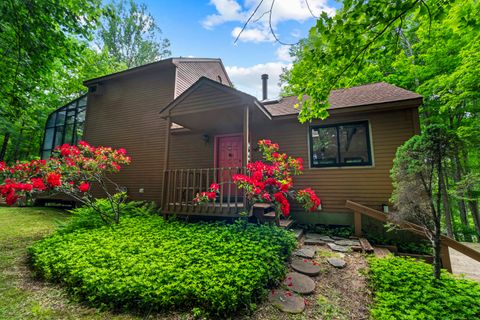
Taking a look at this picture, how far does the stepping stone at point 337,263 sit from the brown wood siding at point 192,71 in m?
8.09

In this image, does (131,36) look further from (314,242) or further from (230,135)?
(314,242)

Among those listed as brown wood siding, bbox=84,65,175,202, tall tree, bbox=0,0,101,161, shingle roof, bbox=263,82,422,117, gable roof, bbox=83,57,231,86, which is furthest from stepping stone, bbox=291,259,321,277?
gable roof, bbox=83,57,231,86

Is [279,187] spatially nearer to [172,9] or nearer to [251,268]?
[251,268]

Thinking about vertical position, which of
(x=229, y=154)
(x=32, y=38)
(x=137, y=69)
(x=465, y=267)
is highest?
(x=137, y=69)

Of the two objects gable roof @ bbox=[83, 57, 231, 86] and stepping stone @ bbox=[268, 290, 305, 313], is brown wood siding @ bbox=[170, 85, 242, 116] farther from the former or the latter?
gable roof @ bbox=[83, 57, 231, 86]

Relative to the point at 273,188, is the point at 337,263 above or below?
below

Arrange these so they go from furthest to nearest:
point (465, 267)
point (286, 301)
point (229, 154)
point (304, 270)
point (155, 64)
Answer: point (155, 64)
point (229, 154)
point (465, 267)
point (304, 270)
point (286, 301)

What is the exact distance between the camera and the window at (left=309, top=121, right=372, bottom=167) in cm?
599

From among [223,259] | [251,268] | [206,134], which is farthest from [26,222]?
[251,268]

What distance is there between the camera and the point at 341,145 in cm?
620

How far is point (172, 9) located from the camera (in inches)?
181

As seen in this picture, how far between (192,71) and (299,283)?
9613 mm

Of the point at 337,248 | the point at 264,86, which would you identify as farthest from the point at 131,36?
the point at 337,248

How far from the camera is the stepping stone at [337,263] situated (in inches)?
150
